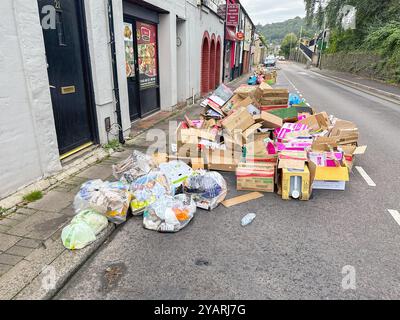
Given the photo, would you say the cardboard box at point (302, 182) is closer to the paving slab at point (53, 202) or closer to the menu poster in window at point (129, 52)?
the paving slab at point (53, 202)

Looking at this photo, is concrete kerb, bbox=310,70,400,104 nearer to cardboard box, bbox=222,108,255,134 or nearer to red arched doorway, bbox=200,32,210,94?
red arched doorway, bbox=200,32,210,94

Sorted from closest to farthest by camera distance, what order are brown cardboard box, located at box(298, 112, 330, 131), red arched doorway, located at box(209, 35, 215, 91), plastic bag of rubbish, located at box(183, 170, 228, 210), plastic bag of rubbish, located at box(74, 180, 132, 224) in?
plastic bag of rubbish, located at box(74, 180, 132, 224) → plastic bag of rubbish, located at box(183, 170, 228, 210) → brown cardboard box, located at box(298, 112, 330, 131) → red arched doorway, located at box(209, 35, 215, 91)

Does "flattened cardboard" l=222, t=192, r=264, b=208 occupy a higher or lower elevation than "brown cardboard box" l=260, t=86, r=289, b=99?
lower

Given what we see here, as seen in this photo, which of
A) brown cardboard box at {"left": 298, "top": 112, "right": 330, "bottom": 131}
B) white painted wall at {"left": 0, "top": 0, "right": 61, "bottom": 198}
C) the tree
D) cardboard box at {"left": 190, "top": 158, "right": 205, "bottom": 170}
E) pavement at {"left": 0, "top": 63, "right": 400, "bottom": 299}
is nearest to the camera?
pavement at {"left": 0, "top": 63, "right": 400, "bottom": 299}

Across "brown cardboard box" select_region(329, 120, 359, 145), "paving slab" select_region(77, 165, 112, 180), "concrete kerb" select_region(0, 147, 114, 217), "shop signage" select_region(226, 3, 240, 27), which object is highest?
"shop signage" select_region(226, 3, 240, 27)

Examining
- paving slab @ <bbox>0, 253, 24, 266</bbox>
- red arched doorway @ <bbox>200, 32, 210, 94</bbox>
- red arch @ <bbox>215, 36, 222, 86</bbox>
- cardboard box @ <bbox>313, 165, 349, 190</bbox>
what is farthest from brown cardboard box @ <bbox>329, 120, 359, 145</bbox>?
red arch @ <bbox>215, 36, 222, 86</bbox>

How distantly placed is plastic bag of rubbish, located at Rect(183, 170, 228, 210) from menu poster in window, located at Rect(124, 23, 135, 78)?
4.56m

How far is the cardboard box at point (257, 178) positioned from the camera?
437cm

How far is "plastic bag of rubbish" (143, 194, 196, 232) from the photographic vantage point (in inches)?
133

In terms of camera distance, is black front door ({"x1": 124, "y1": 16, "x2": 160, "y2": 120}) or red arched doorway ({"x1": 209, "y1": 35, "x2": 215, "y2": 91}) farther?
red arched doorway ({"x1": 209, "y1": 35, "x2": 215, "y2": 91})

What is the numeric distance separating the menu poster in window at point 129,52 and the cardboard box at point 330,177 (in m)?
5.31

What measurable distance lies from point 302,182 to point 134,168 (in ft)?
8.00

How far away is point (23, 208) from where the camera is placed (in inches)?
144
